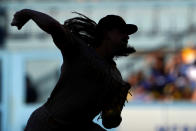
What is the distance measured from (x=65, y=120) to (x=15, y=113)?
6028mm

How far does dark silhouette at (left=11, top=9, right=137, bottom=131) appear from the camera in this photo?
4535 millimetres

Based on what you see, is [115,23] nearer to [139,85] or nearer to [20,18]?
[20,18]

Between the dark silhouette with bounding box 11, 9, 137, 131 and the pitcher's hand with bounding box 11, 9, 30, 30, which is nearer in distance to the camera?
the pitcher's hand with bounding box 11, 9, 30, 30

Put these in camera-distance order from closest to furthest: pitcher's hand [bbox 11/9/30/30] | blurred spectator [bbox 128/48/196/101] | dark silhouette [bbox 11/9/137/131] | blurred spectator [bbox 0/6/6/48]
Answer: pitcher's hand [bbox 11/9/30/30]
dark silhouette [bbox 11/9/137/131]
blurred spectator [bbox 128/48/196/101]
blurred spectator [bbox 0/6/6/48]

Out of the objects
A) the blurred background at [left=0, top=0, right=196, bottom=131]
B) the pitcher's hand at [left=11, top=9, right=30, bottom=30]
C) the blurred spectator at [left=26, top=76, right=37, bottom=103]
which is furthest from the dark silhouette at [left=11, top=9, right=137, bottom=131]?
the blurred spectator at [left=26, top=76, right=37, bottom=103]

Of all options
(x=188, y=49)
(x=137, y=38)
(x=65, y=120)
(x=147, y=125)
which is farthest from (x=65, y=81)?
(x=137, y=38)

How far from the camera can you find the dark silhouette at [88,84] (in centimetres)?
454

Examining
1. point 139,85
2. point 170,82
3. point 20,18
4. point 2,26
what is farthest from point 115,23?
point 2,26

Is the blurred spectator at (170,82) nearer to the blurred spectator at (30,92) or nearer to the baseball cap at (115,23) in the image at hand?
the blurred spectator at (30,92)

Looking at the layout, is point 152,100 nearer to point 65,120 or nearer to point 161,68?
point 161,68

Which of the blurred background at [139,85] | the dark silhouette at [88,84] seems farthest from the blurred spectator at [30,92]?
the dark silhouette at [88,84]

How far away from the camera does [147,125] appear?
10500mm

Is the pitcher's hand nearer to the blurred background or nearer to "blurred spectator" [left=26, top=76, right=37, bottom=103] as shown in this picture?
the blurred background

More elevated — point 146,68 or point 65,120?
point 65,120
